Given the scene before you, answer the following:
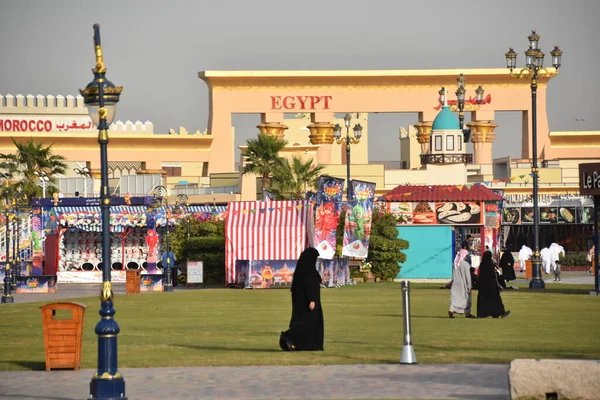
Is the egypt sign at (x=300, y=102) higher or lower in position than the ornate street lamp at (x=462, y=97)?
higher

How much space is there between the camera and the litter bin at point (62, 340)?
16.5 m

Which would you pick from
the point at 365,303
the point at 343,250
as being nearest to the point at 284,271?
the point at 343,250

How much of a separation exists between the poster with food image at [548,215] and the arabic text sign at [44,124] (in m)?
43.2

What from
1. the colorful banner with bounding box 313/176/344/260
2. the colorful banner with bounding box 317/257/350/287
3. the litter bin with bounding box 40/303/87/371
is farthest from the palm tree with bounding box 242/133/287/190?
the litter bin with bounding box 40/303/87/371

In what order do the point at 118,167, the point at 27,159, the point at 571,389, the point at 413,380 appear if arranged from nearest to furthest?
the point at 571,389, the point at 413,380, the point at 27,159, the point at 118,167

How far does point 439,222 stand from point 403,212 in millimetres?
1464

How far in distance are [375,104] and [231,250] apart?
3208 cm

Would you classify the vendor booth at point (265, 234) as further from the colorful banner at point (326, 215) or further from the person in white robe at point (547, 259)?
the person in white robe at point (547, 259)

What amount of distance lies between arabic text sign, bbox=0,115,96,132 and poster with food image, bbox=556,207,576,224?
4383 centimetres

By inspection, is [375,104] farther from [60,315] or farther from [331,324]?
[331,324]

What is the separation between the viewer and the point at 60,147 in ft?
254

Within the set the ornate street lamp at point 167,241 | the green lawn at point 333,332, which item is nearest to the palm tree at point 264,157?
the ornate street lamp at point 167,241

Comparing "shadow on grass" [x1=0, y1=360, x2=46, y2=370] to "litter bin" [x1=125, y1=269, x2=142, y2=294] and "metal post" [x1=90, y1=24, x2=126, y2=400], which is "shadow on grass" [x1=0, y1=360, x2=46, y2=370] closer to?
"metal post" [x1=90, y1=24, x2=126, y2=400]

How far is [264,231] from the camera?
4525 cm
